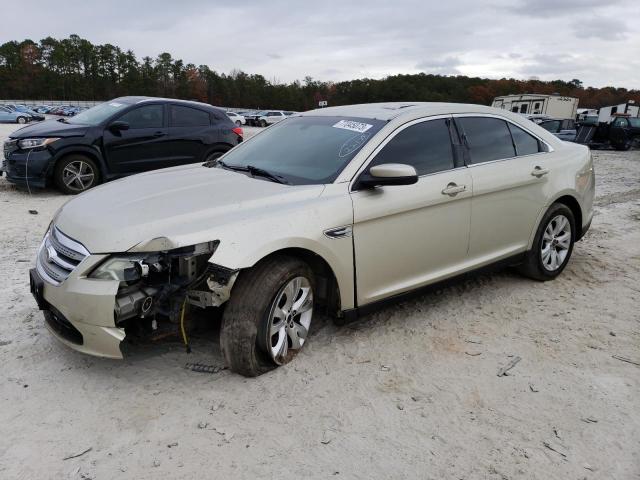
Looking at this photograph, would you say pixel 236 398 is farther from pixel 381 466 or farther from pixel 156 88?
pixel 156 88

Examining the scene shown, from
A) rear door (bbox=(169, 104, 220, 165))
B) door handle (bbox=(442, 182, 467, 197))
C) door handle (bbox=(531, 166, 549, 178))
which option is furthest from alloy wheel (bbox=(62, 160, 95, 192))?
door handle (bbox=(531, 166, 549, 178))

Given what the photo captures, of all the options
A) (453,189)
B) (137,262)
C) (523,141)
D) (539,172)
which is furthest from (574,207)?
(137,262)

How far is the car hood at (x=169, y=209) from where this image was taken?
2.85 metres

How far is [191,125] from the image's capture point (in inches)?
359

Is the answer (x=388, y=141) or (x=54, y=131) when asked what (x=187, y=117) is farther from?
(x=388, y=141)

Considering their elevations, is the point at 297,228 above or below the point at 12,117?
below

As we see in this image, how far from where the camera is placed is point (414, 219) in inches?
146

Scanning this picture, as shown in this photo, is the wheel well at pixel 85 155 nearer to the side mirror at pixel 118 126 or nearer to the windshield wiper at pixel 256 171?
the side mirror at pixel 118 126

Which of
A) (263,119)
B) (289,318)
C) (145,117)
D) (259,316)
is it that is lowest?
(289,318)

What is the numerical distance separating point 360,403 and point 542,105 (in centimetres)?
3266

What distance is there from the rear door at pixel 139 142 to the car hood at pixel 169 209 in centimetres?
508

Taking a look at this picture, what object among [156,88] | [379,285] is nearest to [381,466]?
[379,285]

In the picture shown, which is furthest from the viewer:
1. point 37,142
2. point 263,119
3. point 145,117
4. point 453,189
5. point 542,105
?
point 263,119

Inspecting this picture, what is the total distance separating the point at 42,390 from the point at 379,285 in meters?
2.19
